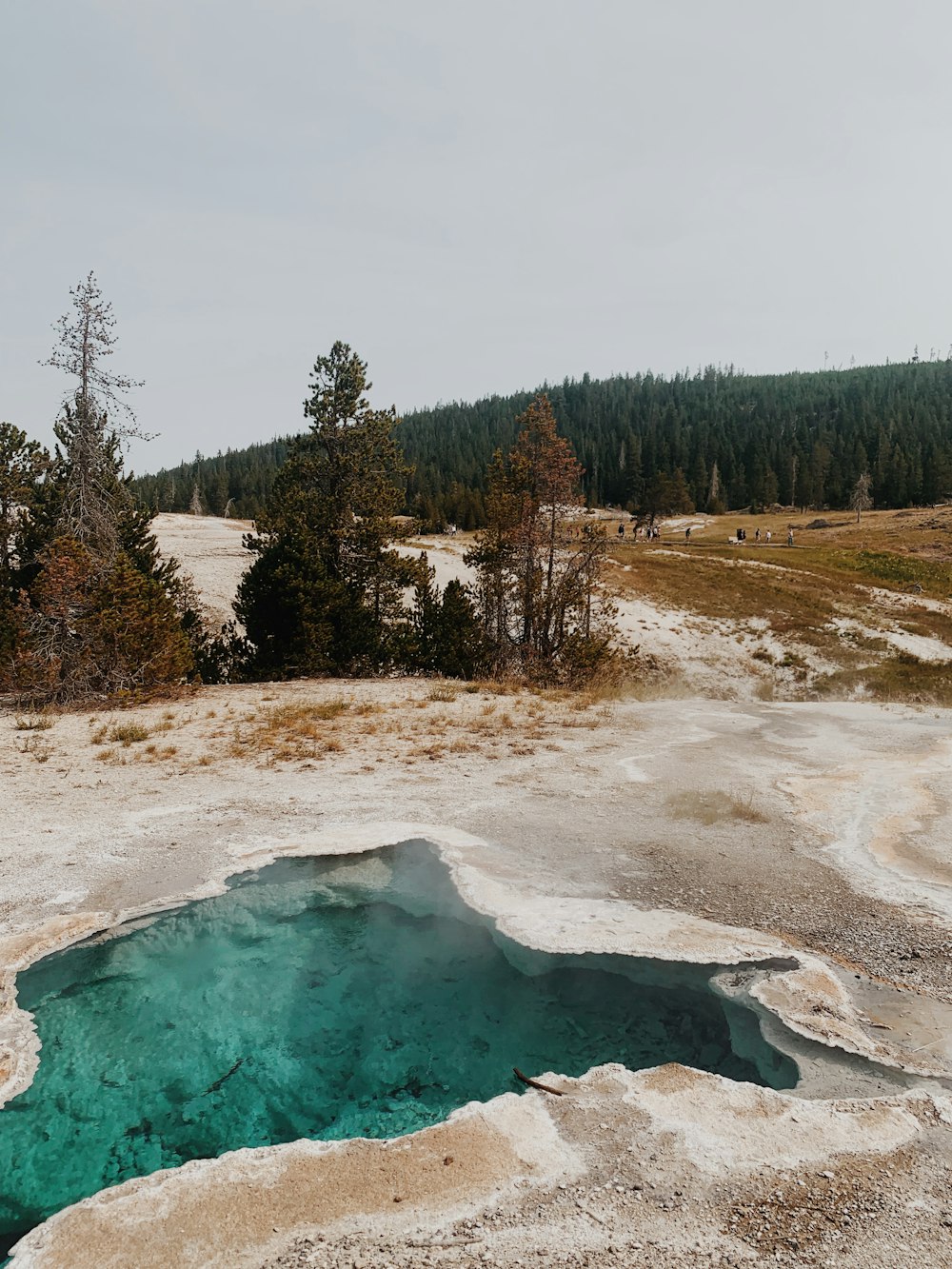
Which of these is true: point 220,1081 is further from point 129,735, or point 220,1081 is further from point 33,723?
point 33,723

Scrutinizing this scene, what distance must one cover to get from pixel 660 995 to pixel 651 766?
275 inches

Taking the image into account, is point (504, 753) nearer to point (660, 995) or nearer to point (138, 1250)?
point (660, 995)

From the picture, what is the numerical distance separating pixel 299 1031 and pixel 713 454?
13958cm

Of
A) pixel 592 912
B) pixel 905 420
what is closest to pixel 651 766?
pixel 592 912

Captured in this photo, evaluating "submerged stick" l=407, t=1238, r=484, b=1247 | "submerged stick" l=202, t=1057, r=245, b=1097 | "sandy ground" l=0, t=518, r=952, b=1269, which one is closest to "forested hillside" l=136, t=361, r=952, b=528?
"sandy ground" l=0, t=518, r=952, b=1269

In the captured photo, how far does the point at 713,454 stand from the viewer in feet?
434

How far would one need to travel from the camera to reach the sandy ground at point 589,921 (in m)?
3.55

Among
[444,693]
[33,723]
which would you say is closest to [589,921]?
[444,693]

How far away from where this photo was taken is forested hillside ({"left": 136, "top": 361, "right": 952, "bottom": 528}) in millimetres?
106250

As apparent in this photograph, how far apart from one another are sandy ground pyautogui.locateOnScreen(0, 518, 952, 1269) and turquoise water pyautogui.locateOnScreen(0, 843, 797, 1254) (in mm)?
329

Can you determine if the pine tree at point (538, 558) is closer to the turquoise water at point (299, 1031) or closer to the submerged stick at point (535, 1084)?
the turquoise water at point (299, 1031)

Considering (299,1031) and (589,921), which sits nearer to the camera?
(299,1031)

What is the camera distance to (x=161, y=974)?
617 centimetres

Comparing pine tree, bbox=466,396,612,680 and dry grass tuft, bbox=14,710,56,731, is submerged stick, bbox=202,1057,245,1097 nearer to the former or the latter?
dry grass tuft, bbox=14,710,56,731
